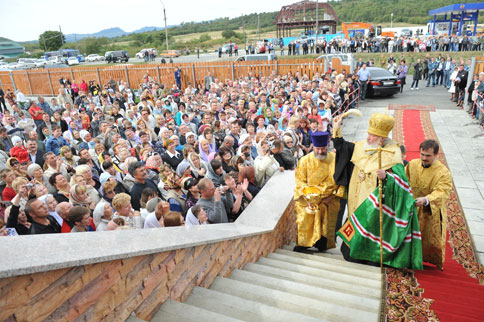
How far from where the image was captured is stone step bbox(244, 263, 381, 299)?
11.1ft

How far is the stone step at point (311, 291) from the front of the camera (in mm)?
3051

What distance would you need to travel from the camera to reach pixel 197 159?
18.2 feet

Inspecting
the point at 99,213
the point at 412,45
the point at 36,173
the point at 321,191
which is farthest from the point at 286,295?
the point at 412,45

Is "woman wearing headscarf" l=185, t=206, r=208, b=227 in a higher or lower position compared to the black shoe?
higher

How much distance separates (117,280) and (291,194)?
333 centimetres

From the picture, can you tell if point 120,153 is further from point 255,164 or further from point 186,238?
point 186,238

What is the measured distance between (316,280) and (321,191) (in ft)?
4.40

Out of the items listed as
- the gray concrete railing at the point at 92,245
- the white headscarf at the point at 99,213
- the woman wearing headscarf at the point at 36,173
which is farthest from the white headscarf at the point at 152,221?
the woman wearing headscarf at the point at 36,173

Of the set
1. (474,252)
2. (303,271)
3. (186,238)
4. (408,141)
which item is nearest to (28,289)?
(186,238)

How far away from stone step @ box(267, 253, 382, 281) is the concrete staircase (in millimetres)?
11

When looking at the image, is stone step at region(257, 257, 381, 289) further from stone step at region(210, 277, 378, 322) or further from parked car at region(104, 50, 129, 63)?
parked car at region(104, 50, 129, 63)

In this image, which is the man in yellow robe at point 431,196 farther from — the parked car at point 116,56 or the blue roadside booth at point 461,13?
the parked car at point 116,56

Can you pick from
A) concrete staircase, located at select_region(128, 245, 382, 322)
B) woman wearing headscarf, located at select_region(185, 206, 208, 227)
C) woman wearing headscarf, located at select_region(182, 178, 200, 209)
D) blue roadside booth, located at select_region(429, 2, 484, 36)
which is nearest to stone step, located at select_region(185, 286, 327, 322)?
concrete staircase, located at select_region(128, 245, 382, 322)

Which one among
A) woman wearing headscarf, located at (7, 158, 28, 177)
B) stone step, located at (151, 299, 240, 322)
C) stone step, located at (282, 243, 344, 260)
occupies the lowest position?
stone step, located at (282, 243, 344, 260)
